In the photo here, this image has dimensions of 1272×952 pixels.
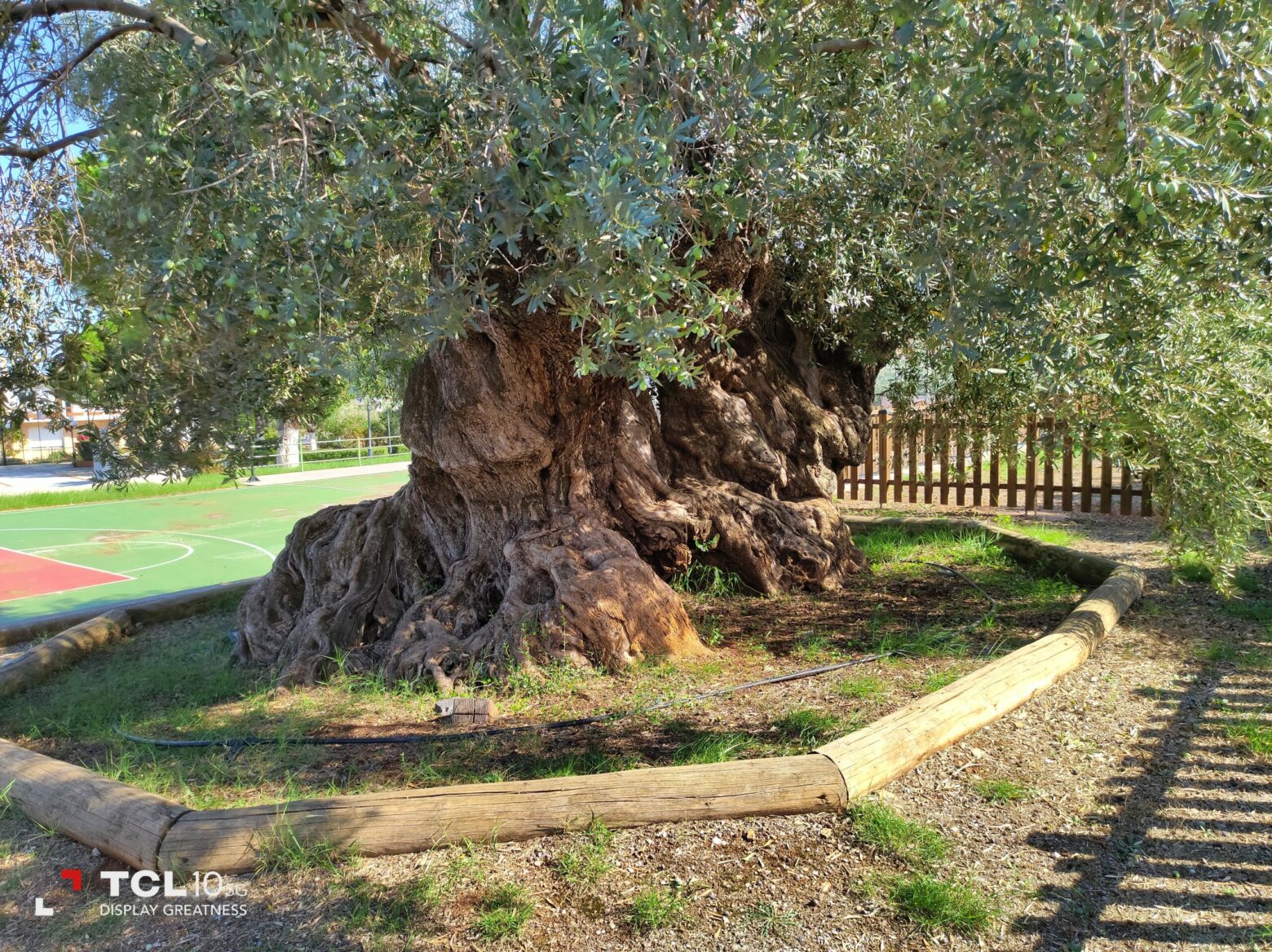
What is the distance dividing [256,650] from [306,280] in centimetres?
377

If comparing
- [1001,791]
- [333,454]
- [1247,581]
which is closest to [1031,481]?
[1247,581]

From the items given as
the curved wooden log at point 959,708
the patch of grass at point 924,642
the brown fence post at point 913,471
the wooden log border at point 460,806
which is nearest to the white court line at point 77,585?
the wooden log border at point 460,806

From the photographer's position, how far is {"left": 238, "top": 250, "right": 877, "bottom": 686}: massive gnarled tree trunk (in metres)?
5.33

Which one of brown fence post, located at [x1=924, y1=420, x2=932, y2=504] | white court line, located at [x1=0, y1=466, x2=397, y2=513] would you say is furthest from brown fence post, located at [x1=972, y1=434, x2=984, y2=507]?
white court line, located at [x1=0, y1=466, x2=397, y2=513]

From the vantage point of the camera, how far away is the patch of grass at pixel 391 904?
2.69 m

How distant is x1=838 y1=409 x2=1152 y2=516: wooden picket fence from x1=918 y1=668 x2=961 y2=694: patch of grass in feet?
13.5

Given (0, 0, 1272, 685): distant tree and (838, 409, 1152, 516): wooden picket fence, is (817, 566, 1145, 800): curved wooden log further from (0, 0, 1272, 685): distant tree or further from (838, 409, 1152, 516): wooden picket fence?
(838, 409, 1152, 516): wooden picket fence

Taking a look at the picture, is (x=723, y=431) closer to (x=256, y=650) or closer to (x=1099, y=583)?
(x=1099, y=583)

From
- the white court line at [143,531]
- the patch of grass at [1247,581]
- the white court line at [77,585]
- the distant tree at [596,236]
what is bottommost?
the white court line at [77,585]

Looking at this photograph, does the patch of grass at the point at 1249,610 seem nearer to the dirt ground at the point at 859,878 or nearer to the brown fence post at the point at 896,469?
the dirt ground at the point at 859,878

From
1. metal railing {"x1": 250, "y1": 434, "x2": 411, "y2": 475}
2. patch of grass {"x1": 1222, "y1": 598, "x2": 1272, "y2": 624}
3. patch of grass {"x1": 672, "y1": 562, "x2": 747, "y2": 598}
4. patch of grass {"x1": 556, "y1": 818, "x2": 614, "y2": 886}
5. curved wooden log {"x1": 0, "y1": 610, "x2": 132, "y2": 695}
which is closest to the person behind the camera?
patch of grass {"x1": 556, "y1": 818, "x2": 614, "y2": 886}

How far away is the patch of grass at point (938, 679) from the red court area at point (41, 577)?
37.2ft

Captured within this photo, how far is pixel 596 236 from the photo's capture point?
2.92m

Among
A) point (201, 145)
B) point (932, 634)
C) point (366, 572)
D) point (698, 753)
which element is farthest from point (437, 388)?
point (932, 634)
